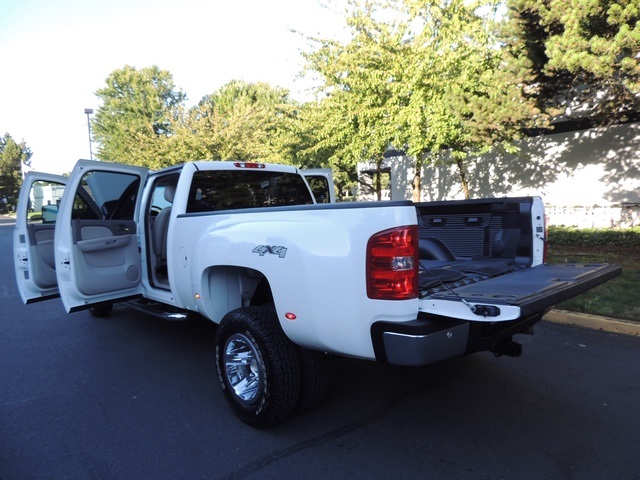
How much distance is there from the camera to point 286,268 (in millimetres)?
2768

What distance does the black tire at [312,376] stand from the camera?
303 cm

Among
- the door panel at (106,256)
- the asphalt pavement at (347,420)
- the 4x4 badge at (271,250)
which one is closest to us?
the asphalt pavement at (347,420)

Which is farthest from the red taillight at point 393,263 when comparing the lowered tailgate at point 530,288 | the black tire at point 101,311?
the black tire at point 101,311

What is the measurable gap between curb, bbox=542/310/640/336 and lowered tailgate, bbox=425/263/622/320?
76.3 inches

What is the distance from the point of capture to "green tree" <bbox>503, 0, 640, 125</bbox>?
20.5ft

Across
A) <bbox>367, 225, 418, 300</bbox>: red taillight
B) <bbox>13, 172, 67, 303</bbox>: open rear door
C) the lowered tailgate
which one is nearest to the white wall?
the lowered tailgate

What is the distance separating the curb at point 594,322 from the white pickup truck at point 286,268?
77.9 inches

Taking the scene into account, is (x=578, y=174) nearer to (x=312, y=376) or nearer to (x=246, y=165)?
(x=246, y=165)

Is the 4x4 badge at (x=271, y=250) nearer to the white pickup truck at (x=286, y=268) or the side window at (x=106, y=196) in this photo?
the white pickup truck at (x=286, y=268)

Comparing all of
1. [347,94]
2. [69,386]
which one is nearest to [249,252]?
[69,386]

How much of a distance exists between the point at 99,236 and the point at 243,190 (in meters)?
1.67

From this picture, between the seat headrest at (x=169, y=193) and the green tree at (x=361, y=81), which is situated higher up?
the green tree at (x=361, y=81)

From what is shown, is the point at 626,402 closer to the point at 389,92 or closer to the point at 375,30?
the point at 389,92

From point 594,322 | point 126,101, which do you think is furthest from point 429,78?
point 126,101
